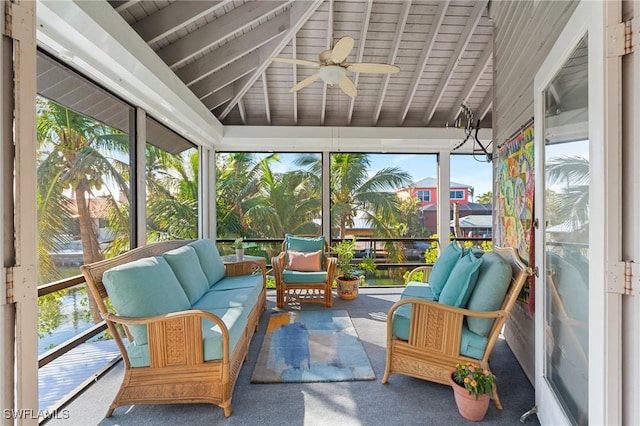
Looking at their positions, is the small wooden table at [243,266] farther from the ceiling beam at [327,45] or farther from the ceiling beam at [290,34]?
the ceiling beam at [327,45]

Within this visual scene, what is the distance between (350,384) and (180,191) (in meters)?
3.79

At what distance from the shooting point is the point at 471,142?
17.3 ft

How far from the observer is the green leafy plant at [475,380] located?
190 cm

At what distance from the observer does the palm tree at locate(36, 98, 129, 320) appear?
2215 mm

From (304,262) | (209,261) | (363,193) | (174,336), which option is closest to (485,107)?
(363,193)

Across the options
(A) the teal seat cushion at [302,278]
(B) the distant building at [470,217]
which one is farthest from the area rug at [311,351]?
(B) the distant building at [470,217]

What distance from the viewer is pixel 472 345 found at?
7.08ft

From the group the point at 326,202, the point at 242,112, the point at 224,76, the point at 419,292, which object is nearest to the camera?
the point at 419,292

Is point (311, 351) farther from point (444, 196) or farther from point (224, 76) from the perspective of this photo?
point (444, 196)

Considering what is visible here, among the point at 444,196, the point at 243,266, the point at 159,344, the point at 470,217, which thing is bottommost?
the point at 159,344

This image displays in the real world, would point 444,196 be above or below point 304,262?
above

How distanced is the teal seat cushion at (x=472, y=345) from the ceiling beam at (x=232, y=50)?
3.47 meters

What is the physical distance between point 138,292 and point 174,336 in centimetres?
37

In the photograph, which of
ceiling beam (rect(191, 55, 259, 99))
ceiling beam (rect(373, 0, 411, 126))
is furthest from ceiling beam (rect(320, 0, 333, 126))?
ceiling beam (rect(191, 55, 259, 99))
